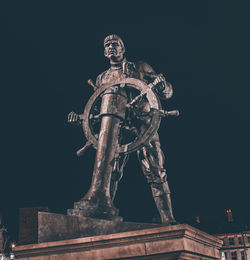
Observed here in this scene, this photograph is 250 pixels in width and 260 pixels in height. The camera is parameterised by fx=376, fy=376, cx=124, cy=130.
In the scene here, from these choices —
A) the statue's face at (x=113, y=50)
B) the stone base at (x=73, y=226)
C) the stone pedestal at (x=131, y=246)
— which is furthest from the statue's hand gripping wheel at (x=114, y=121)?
the stone pedestal at (x=131, y=246)

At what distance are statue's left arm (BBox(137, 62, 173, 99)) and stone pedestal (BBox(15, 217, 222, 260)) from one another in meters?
3.12

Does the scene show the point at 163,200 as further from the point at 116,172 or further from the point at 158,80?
the point at 158,80

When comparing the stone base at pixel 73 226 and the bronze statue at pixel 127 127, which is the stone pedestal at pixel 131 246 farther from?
the bronze statue at pixel 127 127

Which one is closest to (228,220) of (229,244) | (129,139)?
(229,244)

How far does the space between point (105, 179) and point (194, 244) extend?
2.07m

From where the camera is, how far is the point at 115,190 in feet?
24.3

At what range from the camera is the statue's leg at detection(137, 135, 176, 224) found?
719 centimetres

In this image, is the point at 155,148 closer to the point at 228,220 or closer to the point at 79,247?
the point at 79,247

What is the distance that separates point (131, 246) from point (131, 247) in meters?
0.01

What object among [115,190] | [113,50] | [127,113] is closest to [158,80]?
[127,113]

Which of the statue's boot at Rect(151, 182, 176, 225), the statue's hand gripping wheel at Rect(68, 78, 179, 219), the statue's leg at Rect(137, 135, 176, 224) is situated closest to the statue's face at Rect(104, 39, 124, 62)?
the statue's hand gripping wheel at Rect(68, 78, 179, 219)

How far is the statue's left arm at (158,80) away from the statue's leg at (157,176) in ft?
3.21

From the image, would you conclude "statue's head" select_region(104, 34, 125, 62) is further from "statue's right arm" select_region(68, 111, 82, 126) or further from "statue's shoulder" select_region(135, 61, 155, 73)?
"statue's right arm" select_region(68, 111, 82, 126)

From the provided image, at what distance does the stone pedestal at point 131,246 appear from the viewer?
5008mm
